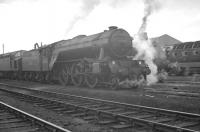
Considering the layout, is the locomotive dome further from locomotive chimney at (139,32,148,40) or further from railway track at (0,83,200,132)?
railway track at (0,83,200,132)

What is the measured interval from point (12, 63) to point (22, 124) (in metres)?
20.4

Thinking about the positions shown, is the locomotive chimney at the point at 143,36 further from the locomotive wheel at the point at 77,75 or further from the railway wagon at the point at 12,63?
the railway wagon at the point at 12,63

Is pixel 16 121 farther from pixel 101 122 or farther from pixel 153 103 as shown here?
pixel 153 103

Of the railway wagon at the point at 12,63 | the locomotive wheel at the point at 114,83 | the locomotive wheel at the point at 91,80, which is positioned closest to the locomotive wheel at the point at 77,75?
the locomotive wheel at the point at 91,80

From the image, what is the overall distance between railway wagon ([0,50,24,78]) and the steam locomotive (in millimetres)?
5603

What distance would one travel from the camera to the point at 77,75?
1486 cm

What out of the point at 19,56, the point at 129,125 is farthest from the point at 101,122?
the point at 19,56

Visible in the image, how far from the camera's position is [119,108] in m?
7.57

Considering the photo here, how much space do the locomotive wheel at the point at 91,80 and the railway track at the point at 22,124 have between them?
6375 mm

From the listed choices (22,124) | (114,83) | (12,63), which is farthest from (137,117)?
(12,63)

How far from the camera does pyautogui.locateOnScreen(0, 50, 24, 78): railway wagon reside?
77.0 feet

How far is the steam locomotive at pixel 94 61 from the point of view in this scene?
1257cm

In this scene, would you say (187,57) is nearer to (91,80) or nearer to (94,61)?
(91,80)

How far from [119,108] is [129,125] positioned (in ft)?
6.67
